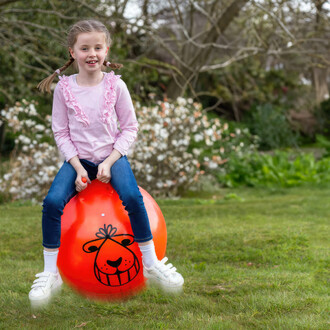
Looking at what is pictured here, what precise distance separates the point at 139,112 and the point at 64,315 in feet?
16.6

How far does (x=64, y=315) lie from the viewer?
328 cm

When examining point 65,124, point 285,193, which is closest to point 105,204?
point 65,124

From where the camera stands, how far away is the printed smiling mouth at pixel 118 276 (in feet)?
10.6

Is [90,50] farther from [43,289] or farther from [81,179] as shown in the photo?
[43,289]

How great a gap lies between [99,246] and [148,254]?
1.05 ft

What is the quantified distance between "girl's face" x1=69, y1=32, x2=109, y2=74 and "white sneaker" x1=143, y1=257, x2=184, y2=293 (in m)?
1.36

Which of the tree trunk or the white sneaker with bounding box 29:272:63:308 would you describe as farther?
the tree trunk

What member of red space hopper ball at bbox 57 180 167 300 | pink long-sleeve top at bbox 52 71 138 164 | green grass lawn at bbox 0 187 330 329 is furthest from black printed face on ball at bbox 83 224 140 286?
pink long-sleeve top at bbox 52 71 138 164

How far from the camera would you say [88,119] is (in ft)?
10.8

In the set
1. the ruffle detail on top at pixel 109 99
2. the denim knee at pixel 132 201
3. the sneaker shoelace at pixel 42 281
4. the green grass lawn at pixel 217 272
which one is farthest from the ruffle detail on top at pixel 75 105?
the green grass lawn at pixel 217 272

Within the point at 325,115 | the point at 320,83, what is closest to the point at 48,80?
the point at 325,115

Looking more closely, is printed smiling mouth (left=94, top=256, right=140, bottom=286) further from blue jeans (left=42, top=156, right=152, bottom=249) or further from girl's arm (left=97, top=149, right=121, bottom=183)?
girl's arm (left=97, top=149, right=121, bottom=183)

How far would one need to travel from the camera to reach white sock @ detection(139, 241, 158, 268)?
323 cm

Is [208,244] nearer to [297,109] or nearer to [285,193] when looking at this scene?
[285,193]
